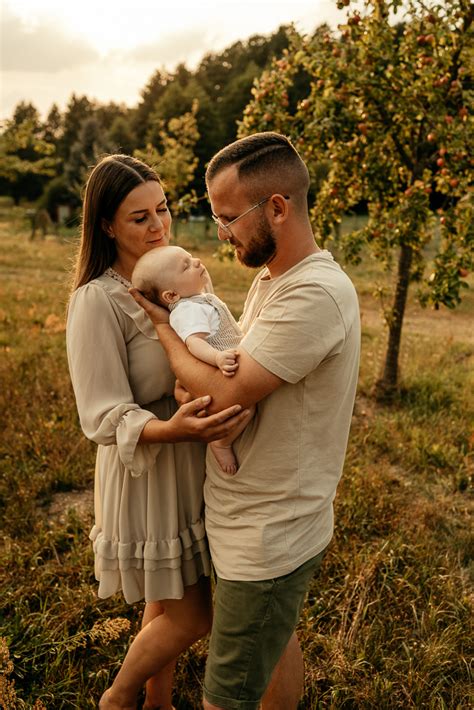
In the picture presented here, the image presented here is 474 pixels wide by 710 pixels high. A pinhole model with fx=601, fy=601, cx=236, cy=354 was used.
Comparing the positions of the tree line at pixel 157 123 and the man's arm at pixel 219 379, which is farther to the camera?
the tree line at pixel 157 123

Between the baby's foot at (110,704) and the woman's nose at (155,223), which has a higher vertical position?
the woman's nose at (155,223)

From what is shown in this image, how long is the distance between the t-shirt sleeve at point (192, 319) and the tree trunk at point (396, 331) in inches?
175

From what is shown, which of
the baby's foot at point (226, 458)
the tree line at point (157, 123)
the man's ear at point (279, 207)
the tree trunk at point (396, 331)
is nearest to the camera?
the man's ear at point (279, 207)

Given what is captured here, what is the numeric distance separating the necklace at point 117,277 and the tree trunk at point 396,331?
4.41 meters

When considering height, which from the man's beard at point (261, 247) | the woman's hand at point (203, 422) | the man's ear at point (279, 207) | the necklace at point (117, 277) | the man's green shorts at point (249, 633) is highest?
the man's ear at point (279, 207)

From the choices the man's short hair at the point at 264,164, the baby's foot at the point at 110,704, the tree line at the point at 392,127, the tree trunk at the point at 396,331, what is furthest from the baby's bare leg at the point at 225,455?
the tree trunk at the point at 396,331

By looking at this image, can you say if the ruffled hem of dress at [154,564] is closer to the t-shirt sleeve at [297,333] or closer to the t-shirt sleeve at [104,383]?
the t-shirt sleeve at [104,383]

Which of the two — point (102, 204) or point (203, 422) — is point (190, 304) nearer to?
point (203, 422)

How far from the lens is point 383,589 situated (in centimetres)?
340

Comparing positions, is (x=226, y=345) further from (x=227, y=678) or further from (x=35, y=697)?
(x=35, y=697)

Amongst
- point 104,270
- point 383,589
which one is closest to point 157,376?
point 104,270

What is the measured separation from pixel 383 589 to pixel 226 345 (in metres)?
2.03

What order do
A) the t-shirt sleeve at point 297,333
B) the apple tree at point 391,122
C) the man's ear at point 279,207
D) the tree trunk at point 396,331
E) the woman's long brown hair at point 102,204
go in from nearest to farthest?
the t-shirt sleeve at point 297,333, the man's ear at point 279,207, the woman's long brown hair at point 102,204, the apple tree at point 391,122, the tree trunk at point 396,331

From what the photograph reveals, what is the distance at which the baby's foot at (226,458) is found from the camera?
2064mm
